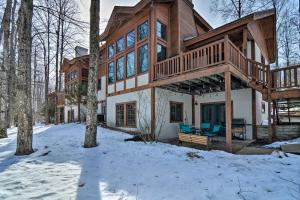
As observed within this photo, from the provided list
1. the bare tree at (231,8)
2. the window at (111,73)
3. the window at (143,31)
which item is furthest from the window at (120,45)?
the bare tree at (231,8)

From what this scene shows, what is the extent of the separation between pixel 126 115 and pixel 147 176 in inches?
304

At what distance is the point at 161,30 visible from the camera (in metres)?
10.8

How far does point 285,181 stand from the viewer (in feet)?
12.8

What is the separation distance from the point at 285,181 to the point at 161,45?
8.38 meters

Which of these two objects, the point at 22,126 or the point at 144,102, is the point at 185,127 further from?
the point at 22,126

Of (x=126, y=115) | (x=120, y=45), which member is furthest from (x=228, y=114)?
(x=120, y=45)

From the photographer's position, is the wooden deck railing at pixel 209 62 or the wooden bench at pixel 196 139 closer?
the wooden deck railing at pixel 209 62

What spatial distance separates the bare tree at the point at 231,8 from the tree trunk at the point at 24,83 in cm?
1801

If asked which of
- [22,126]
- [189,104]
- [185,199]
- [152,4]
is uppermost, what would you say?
[152,4]

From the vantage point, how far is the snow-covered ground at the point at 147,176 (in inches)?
133

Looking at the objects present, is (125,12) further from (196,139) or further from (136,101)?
(196,139)

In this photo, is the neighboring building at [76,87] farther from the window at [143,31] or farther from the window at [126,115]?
the window at [143,31]

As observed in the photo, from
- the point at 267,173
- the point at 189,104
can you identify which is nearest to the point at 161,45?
the point at 189,104

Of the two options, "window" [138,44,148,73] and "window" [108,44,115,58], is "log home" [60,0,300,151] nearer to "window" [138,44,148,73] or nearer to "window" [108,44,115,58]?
"window" [138,44,148,73]
